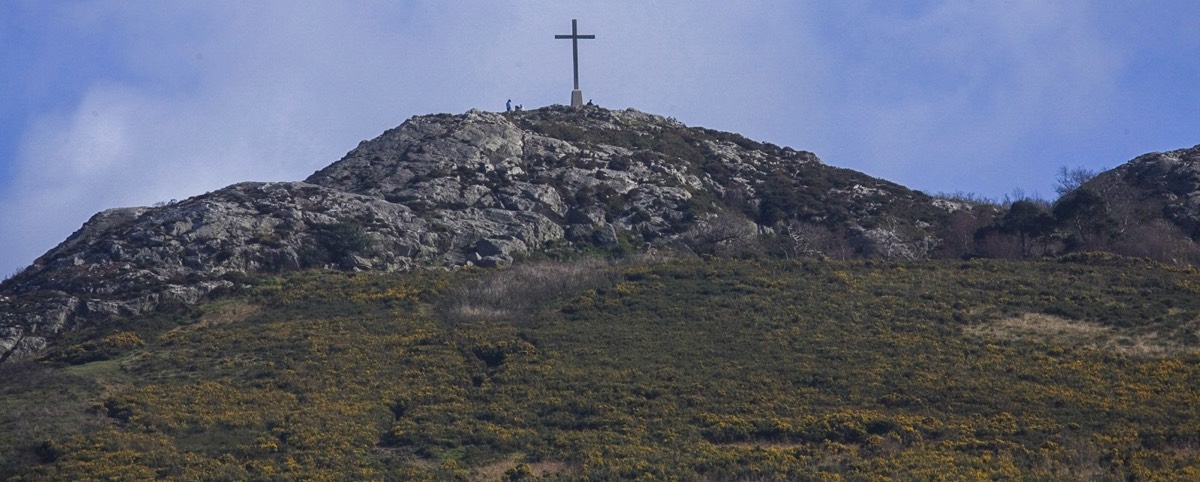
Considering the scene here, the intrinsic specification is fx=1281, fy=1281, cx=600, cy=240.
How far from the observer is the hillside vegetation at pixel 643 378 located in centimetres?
3462

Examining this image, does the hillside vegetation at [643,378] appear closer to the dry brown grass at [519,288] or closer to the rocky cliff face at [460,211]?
the dry brown grass at [519,288]

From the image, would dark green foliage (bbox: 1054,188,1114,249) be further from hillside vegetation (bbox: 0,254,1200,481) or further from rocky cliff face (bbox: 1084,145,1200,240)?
hillside vegetation (bbox: 0,254,1200,481)

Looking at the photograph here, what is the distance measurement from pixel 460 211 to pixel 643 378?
22715 millimetres

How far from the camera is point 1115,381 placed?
39.9m

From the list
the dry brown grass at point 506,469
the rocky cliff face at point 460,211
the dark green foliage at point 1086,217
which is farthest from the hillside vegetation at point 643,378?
the dark green foliage at point 1086,217

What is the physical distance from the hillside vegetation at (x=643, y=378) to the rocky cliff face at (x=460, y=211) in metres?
2.61

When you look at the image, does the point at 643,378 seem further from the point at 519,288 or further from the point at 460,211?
the point at 460,211

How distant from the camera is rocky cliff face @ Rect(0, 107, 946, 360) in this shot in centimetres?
5306

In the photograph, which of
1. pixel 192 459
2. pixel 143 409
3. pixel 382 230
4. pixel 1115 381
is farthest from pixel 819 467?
pixel 382 230

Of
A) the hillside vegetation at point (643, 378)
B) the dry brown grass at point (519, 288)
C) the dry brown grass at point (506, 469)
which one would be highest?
the dry brown grass at point (519, 288)

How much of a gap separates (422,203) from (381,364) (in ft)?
63.2

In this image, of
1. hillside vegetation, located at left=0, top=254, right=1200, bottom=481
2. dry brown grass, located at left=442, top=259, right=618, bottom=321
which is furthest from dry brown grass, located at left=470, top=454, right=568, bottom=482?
dry brown grass, located at left=442, top=259, right=618, bottom=321

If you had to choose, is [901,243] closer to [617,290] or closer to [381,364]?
[617,290]

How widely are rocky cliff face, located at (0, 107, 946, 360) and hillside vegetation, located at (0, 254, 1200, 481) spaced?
261 centimetres
